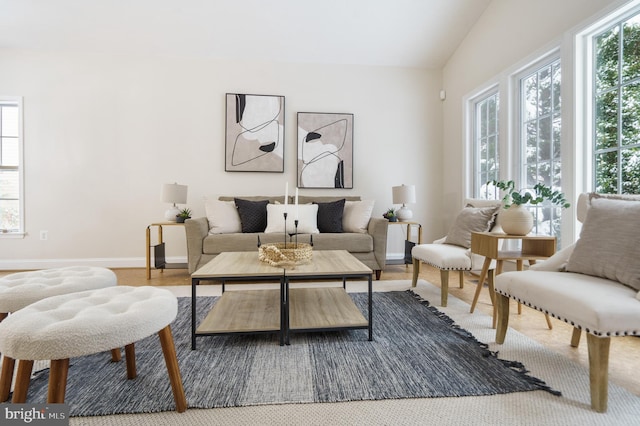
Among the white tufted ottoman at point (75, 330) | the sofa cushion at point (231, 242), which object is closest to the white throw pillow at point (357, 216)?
the sofa cushion at point (231, 242)

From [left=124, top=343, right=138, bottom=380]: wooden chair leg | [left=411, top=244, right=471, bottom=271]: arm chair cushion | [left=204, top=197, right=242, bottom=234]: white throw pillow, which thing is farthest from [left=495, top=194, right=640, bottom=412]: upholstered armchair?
[left=204, top=197, right=242, bottom=234]: white throw pillow

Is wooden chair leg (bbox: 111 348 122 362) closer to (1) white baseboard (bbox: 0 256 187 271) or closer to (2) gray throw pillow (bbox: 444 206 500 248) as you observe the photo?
(2) gray throw pillow (bbox: 444 206 500 248)

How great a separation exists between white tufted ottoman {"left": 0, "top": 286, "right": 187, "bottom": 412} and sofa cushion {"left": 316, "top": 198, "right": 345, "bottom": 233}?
2542 millimetres

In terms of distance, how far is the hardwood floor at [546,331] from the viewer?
5.20 feet

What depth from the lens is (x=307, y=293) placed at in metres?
2.46

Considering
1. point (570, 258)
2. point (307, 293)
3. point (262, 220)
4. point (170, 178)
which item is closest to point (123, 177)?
point (170, 178)

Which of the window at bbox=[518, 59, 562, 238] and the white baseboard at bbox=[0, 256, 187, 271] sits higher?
the window at bbox=[518, 59, 562, 238]

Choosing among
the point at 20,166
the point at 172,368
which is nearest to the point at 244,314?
the point at 172,368

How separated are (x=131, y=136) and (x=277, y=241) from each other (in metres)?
2.39

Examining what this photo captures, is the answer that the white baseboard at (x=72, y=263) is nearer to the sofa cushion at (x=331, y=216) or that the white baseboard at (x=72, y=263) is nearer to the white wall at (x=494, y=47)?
the sofa cushion at (x=331, y=216)

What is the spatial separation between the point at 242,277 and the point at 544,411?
1418 millimetres

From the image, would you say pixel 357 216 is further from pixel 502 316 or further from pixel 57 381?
pixel 57 381

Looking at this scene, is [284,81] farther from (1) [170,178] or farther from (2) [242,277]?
(2) [242,277]

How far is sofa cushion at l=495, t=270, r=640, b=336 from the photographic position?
1188mm
